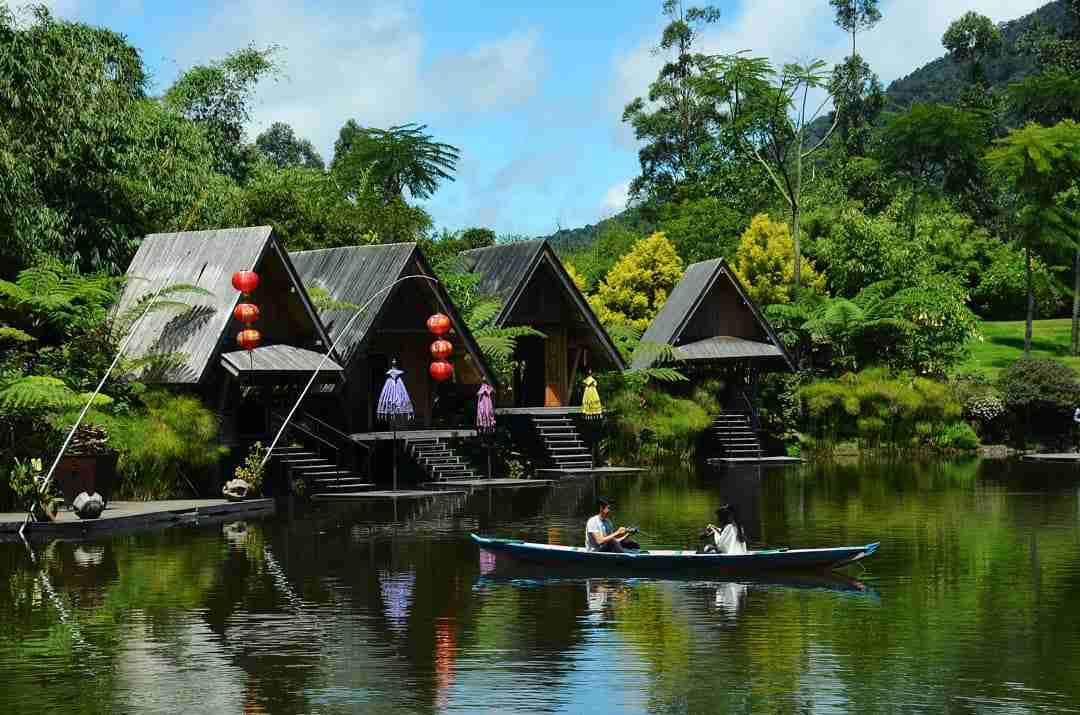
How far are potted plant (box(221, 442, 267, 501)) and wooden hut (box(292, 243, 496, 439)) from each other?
4523 mm

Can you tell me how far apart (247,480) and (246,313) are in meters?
3.72

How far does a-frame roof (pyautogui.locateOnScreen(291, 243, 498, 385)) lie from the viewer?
36188 millimetres

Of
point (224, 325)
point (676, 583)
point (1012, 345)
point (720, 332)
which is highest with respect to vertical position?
point (1012, 345)

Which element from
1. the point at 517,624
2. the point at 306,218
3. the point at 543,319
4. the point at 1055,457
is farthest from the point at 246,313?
the point at 1055,457

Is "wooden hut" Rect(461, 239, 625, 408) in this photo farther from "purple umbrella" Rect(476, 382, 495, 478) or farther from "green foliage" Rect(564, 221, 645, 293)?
"green foliage" Rect(564, 221, 645, 293)

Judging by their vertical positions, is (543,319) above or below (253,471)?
above

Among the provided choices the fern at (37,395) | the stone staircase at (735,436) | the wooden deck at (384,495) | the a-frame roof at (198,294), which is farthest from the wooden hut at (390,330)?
the stone staircase at (735,436)

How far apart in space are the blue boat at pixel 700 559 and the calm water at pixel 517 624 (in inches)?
10.7

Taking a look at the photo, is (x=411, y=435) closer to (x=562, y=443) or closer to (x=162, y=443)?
(x=562, y=443)

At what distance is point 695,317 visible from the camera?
47812mm

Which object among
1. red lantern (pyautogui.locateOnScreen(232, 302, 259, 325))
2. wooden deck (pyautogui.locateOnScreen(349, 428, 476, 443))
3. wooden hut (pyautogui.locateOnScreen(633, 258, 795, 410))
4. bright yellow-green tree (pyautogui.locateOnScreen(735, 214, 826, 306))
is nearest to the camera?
red lantern (pyautogui.locateOnScreen(232, 302, 259, 325))

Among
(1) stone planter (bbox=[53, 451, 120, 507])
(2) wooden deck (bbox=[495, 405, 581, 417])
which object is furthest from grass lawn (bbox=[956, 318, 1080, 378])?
(1) stone planter (bbox=[53, 451, 120, 507])

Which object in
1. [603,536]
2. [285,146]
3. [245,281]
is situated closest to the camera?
[603,536]

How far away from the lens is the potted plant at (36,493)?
2567 centimetres
